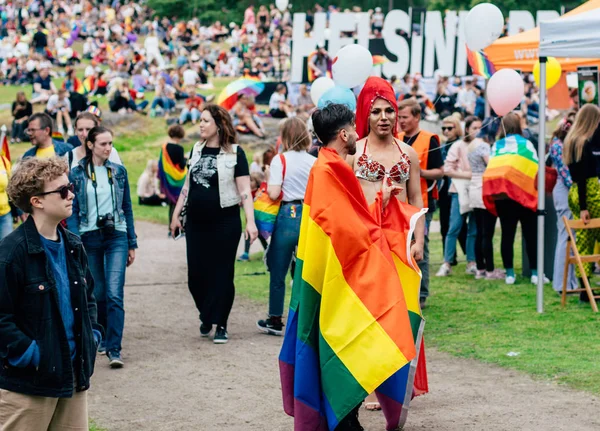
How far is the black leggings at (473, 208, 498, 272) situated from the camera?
1151 cm

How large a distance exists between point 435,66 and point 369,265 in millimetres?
21096

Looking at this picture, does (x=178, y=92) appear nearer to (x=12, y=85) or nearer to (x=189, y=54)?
(x=12, y=85)

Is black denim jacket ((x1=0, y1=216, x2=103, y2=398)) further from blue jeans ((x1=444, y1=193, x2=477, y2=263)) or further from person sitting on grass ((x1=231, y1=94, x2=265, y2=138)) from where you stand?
person sitting on grass ((x1=231, y1=94, x2=265, y2=138))

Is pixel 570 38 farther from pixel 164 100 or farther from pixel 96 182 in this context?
pixel 164 100

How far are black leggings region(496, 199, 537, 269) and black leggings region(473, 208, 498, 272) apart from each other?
0.28 meters

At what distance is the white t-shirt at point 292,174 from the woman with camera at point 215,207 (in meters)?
0.29

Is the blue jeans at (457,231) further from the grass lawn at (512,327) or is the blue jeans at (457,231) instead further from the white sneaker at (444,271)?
the grass lawn at (512,327)

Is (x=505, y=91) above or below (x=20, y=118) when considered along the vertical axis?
above

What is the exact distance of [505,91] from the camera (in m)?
9.52

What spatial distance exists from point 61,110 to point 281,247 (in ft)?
62.5

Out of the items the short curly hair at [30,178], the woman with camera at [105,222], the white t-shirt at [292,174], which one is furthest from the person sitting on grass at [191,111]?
the short curly hair at [30,178]

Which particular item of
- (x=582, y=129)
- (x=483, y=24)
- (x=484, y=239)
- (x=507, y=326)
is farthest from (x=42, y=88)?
(x=507, y=326)

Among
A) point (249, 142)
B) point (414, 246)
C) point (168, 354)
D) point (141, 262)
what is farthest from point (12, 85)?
point (414, 246)

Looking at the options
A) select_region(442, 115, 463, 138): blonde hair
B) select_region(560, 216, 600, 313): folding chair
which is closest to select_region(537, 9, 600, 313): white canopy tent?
select_region(560, 216, 600, 313): folding chair
